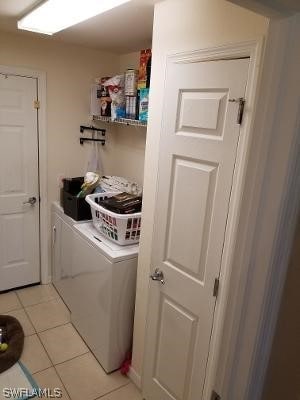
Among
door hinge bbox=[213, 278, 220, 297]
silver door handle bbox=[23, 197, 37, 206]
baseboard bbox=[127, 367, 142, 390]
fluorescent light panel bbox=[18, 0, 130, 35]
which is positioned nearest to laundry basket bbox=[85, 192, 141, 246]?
door hinge bbox=[213, 278, 220, 297]

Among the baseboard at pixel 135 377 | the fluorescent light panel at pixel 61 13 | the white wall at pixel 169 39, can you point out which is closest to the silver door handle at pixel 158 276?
the white wall at pixel 169 39

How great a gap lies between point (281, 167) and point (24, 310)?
2822mm

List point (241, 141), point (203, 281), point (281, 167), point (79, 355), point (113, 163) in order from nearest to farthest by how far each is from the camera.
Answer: point (281, 167), point (241, 141), point (203, 281), point (79, 355), point (113, 163)

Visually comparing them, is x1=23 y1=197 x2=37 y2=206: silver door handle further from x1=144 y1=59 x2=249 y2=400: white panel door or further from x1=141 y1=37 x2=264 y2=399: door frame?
x1=141 y1=37 x2=264 y2=399: door frame

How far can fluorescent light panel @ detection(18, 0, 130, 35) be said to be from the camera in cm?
147

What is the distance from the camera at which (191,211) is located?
1.47m

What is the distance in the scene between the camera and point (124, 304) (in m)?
2.08

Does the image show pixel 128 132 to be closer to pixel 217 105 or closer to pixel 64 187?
pixel 64 187

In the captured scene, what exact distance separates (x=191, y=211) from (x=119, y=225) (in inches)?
27.9

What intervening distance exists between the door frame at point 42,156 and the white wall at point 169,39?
1567 millimetres

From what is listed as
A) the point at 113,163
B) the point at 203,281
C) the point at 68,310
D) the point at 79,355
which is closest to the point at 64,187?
→ the point at 113,163

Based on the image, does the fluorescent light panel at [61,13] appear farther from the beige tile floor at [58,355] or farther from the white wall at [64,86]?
the beige tile floor at [58,355]

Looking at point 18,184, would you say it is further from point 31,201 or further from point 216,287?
point 216,287

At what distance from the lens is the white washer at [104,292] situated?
2.02 m
